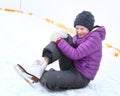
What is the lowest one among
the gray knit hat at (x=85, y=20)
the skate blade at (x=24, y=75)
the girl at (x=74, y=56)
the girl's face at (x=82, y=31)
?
the skate blade at (x=24, y=75)

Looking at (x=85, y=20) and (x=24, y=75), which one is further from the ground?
(x=85, y=20)

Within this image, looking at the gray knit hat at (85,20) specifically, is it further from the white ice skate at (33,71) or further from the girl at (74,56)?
the white ice skate at (33,71)

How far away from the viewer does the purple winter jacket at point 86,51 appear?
5.60ft

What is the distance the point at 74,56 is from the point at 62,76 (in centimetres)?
13

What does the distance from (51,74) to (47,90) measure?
3.7 inches

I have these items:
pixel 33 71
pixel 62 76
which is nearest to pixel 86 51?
pixel 62 76

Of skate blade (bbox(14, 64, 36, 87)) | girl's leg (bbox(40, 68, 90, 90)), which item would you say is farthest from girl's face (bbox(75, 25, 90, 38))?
skate blade (bbox(14, 64, 36, 87))

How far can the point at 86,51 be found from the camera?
5.63 ft

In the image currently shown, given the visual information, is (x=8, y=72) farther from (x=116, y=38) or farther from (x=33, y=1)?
(x=33, y=1)

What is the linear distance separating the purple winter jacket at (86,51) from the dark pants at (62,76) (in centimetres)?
3

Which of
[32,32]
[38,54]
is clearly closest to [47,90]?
[38,54]

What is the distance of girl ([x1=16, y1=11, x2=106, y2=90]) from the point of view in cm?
169

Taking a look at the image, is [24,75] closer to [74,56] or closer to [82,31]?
[74,56]

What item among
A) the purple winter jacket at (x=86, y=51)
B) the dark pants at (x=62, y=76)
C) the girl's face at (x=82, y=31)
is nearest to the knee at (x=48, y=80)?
the dark pants at (x=62, y=76)
